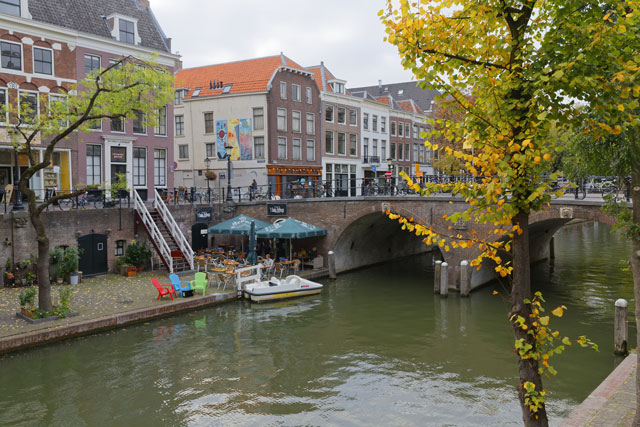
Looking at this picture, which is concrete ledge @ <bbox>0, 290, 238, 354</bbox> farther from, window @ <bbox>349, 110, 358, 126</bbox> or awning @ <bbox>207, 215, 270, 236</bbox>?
window @ <bbox>349, 110, 358, 126</bbox>

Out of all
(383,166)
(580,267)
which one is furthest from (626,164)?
(383,166)

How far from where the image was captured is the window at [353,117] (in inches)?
1788

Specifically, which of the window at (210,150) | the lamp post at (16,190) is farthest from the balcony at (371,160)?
the lamp post at (16,190)

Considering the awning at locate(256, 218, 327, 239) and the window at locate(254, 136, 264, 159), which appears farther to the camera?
the window at locate(254, 136, 264, 159)

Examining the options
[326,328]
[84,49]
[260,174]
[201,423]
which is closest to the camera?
[201,423]

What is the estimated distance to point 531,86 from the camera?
4953 mm

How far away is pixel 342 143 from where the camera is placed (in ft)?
147

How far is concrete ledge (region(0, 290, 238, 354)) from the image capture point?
1366 centimetres

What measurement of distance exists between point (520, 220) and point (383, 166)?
150ft

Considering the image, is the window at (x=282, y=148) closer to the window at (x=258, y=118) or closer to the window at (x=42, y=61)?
the window at (x=258, y=118)

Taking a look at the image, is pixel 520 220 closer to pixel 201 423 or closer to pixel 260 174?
pixel 201 423

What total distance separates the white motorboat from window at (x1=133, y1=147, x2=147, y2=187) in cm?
1281

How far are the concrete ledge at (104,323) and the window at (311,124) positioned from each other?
77.5 ft

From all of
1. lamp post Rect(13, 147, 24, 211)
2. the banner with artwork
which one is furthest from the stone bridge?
lamp post Rect(13, 147, 24, 211)
